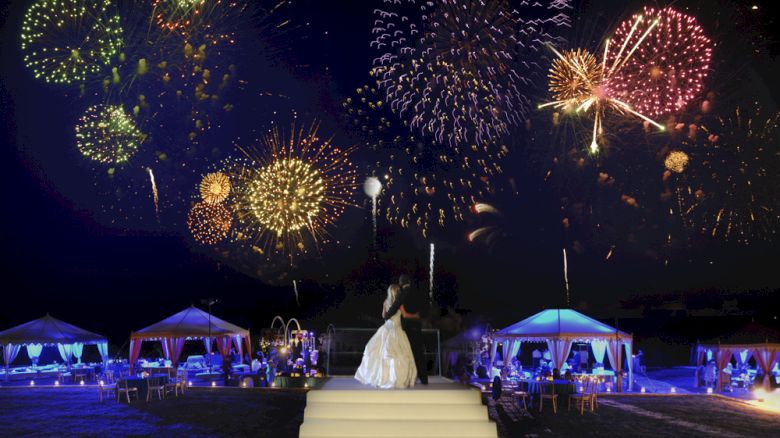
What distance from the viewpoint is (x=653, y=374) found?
1228 inches

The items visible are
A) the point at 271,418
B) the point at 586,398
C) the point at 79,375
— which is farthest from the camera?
the point at 79,375

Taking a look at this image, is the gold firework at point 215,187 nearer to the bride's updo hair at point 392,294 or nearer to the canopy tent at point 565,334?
the canopy tent at point 565,334

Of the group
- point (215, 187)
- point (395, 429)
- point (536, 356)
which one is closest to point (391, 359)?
point (395, 429)

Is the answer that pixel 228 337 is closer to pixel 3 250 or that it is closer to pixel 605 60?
pixel 605 60

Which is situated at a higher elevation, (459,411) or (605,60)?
(605,60)

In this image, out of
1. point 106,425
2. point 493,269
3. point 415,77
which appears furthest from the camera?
point 493,269

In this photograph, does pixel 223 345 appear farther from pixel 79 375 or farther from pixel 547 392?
pixel 547 392

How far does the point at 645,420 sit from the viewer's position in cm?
1523

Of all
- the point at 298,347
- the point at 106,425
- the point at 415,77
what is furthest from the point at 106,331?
the point at 106,425

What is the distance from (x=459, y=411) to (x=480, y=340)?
19.1 meters

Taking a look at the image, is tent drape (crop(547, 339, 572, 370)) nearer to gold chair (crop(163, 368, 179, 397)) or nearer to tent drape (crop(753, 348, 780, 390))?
tent drape (crop(753, 348, 780, 390))

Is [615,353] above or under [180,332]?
under

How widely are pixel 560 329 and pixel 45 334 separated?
64.6ft

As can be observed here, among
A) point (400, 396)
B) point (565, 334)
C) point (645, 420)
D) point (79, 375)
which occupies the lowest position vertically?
point (645, 420)
